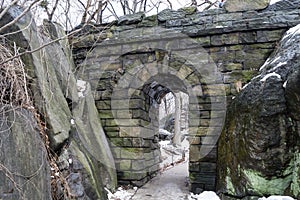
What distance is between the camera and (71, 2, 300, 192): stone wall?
3402mm

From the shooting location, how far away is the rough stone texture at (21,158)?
144 centimetres

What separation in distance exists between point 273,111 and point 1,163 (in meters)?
2.12

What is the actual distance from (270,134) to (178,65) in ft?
5.35

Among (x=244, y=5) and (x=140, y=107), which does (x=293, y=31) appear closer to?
(x=244, y=5)

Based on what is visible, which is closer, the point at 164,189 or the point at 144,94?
the point at 164,189

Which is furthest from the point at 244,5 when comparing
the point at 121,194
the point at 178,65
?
the point at 121,194

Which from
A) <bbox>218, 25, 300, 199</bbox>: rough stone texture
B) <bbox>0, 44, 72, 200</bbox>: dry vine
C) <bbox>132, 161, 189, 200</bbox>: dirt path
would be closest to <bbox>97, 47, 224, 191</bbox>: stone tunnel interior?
<bbox>132, 161, 189, 200</bbox>: dirt path

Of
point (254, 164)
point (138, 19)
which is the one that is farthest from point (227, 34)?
point (254, 164)

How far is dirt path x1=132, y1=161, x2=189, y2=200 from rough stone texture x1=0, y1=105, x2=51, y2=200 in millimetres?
1756

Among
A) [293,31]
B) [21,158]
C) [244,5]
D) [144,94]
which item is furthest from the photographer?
[144,94]

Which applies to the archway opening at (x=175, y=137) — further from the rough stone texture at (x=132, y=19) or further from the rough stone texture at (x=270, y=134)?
the rough stone texture at (x=270, y=134)

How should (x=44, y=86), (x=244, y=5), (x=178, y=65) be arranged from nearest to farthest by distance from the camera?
(x=44, y=86) → (x=244, y=5) → (x=178, y=65)

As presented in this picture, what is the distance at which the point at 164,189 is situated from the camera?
362 centimetres

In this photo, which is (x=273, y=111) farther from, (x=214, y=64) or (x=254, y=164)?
(x=214, y=64)
